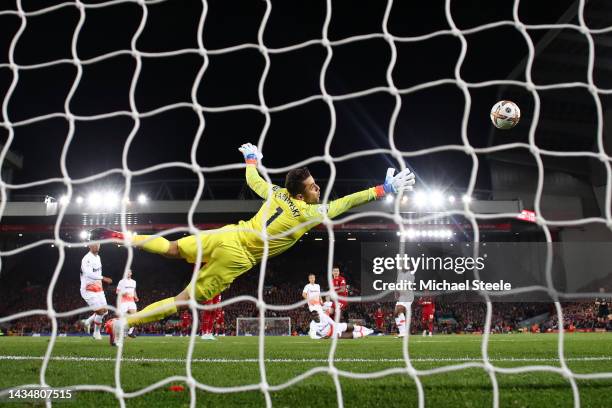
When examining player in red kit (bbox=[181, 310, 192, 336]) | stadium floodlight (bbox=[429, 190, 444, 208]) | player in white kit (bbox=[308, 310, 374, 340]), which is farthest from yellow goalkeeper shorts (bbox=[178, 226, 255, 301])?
stadium floodlight (bbox=[429, 190, 444, 208])

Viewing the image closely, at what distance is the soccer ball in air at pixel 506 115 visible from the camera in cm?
597

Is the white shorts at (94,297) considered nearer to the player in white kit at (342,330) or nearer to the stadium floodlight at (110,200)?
the player in white kit at (342,330)

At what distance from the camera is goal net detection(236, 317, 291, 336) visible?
2088cm

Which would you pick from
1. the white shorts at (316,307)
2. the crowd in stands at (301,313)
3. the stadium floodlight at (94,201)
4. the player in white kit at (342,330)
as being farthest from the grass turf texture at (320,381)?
the stadium floodlight at (94,201)

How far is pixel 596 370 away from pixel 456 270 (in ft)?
64.7

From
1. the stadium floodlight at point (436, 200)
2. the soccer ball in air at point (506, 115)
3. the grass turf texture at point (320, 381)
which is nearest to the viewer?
the grass turf texture at point (320, 381)

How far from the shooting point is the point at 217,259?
5.11 metres

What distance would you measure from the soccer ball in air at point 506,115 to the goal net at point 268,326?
15708mm

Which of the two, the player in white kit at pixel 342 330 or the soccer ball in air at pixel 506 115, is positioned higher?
the soccer ball in air at pixel 506 115

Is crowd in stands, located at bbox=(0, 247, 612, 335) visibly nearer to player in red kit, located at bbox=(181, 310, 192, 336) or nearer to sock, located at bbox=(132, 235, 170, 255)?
player in red kit, located at bbox=(181, 310, 192, 336)

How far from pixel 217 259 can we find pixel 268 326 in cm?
1640

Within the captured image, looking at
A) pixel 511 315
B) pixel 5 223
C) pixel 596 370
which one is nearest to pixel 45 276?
pixel 5 223

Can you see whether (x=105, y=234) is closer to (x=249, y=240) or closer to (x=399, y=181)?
(x=249, y=240)

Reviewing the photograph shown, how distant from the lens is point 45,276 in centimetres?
2919
